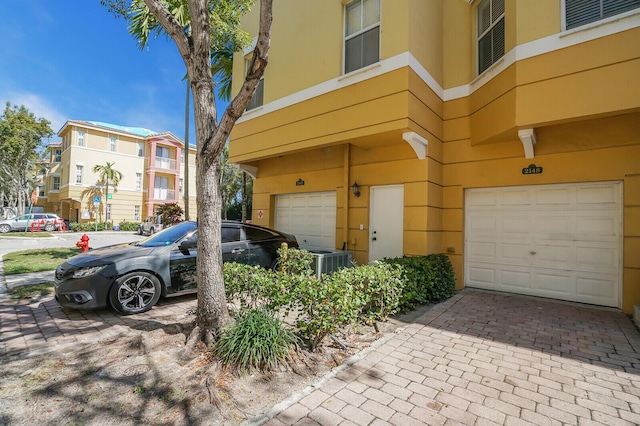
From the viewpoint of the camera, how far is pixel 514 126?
18.4 ft

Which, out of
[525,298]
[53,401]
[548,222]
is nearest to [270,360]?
[53,401]

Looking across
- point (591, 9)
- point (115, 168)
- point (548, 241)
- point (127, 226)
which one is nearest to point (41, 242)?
point (127, 226)

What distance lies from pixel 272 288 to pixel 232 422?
155 cm

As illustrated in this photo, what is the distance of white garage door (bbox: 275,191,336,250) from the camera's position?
8.70 metres

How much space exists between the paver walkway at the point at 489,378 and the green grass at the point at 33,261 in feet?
31.0

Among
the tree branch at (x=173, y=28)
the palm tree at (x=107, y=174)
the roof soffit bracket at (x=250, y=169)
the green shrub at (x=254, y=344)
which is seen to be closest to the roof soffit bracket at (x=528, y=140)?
the green shrub at (x=254, y=344)

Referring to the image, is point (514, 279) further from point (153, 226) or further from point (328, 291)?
point (153, 226)

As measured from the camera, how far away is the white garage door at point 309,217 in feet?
28.5

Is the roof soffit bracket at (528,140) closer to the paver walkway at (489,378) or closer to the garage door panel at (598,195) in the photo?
the garage door panel at (598,195)

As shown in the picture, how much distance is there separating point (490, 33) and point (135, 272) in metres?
8.73

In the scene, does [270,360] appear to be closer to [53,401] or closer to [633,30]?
[53,401]

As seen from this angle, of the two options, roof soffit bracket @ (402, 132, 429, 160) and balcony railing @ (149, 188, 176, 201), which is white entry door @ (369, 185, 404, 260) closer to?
roof soffit bracket @ (402, 132, 429, 160)

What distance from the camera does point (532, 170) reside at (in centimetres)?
625

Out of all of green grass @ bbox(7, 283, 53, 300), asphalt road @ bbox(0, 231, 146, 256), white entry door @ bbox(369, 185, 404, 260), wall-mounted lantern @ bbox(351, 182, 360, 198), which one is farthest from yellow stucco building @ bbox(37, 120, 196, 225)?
white entry door @ bbox(369, 185, 404, 260)
